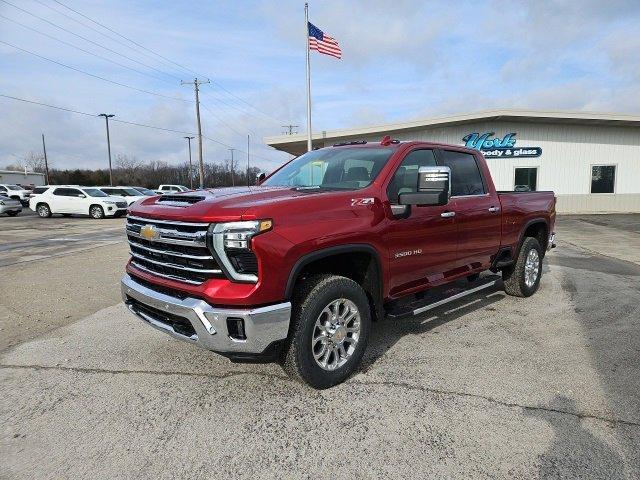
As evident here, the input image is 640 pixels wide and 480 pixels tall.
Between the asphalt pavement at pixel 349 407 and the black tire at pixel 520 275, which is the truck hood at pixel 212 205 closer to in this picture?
the asphalt pavement at pixel 349 407

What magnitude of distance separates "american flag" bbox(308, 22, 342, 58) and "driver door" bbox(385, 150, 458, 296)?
56.1 feet

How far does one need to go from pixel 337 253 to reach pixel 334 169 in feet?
4.33

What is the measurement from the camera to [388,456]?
262 centimetres

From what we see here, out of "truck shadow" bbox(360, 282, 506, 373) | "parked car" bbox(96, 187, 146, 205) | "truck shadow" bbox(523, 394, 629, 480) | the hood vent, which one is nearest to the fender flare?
"truck shadow" bbox(360, 282, 506, 373)

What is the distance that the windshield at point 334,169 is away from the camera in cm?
401

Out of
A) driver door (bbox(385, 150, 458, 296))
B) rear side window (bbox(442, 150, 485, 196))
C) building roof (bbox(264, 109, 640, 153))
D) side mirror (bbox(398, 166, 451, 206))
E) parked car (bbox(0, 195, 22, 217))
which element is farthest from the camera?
parked car (bbox(0, 195, 22, 217))

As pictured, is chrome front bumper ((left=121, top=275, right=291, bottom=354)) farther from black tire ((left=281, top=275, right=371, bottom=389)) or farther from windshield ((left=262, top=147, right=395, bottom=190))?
windshield ((left=262, top=147, right=395, bottom=190))

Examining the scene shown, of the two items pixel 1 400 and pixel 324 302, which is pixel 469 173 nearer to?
pixel 324 302

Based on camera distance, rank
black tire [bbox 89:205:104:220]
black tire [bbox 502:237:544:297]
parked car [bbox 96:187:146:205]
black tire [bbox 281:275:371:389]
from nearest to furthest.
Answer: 1. black tire [bbox 281:275:371:389]
2. black tire [bbox 502:237:544:297]
3. black tire [bbox 89:205:104:220]
4. parked car [bbox 96:187:146:205]

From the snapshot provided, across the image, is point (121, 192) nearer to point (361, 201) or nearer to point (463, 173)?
point (463, 173)

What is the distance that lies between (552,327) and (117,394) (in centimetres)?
440

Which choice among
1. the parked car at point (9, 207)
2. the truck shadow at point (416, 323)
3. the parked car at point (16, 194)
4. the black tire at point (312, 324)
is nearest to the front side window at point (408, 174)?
the black tire at point (312, 324)

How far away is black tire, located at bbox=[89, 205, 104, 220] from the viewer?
22431mm

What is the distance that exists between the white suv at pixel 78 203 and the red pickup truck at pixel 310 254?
67.3 feet
